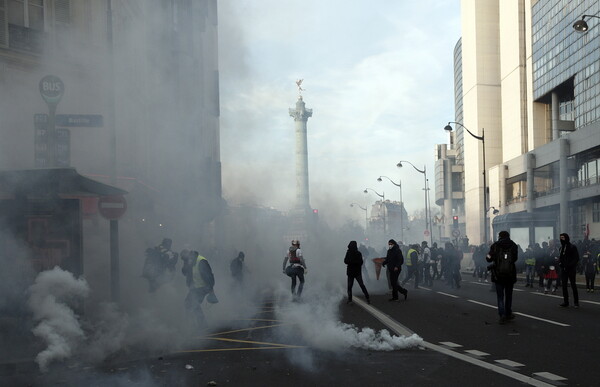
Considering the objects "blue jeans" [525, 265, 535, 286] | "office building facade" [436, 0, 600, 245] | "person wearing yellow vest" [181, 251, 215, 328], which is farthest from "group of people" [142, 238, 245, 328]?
"office building facade" [436, 0, 600, 245]

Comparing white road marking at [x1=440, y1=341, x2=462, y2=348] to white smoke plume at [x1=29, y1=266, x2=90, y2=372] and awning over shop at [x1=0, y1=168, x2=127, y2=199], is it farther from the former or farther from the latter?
awning over shop at [x1=0, y1=168, x2=127, y2=199]

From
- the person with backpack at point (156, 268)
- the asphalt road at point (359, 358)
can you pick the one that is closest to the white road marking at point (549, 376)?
the asphalt road at point (359, 358)

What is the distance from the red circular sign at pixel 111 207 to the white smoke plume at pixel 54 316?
15.2ft

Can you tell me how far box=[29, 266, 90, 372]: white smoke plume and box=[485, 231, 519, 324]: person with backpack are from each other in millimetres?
6320

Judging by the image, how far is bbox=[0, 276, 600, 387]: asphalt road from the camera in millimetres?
5934

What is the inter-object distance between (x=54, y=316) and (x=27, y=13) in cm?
792

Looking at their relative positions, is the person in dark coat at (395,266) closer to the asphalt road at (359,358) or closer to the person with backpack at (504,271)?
the asphalt road at (359,358)

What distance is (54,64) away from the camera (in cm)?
1124

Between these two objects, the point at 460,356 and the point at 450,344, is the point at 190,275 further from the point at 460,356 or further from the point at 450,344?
the point at 460,356

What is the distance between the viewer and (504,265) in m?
10.1

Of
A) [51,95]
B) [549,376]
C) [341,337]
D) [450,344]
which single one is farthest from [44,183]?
[549,376]

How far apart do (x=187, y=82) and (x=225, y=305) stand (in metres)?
5.28

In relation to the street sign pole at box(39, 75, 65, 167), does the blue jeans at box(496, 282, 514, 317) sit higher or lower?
lower

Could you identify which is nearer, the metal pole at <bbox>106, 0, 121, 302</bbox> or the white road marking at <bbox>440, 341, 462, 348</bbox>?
the white road marking at <bbox>440, 341, 462, 348</bbox>
